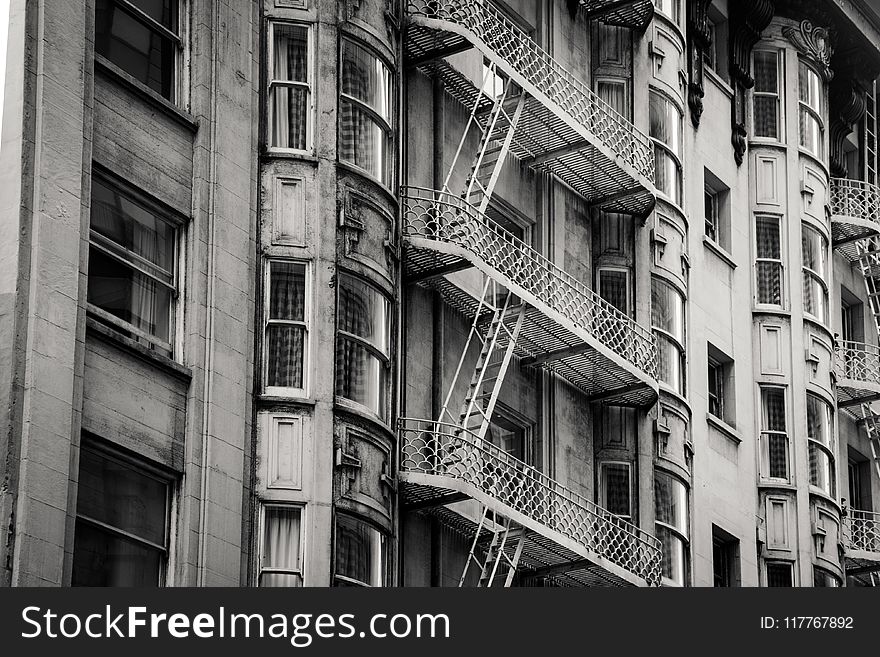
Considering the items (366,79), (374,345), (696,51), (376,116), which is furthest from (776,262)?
(374,345)

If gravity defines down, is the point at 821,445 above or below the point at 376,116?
below

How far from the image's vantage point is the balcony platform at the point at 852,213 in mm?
47531

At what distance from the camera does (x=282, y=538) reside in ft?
92.1

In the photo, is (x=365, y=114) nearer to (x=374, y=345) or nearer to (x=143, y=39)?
(x=374, y=345)

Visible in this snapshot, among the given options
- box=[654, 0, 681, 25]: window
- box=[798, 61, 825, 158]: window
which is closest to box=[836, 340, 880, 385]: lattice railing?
box=[798, 61, 825, 158]: window

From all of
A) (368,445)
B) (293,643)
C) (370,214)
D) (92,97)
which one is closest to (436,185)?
(370,214)

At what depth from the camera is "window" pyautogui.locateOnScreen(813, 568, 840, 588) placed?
139 ft

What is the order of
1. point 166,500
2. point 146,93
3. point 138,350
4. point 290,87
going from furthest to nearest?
point 290,87 → point 146,93 → point 166,500 → point 138,350

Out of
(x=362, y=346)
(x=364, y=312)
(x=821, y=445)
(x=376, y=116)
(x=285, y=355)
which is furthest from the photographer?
(x=821, y=445)

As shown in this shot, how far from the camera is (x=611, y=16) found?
39250 mm

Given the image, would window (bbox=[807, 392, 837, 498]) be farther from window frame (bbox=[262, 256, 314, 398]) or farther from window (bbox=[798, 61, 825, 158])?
window frame (bbox=[262, 256, 314, 398])

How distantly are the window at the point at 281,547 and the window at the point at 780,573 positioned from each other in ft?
52.1

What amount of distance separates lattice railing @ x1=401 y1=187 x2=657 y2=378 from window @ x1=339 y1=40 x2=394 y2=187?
3.01 feet

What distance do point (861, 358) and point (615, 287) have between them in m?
11.0
